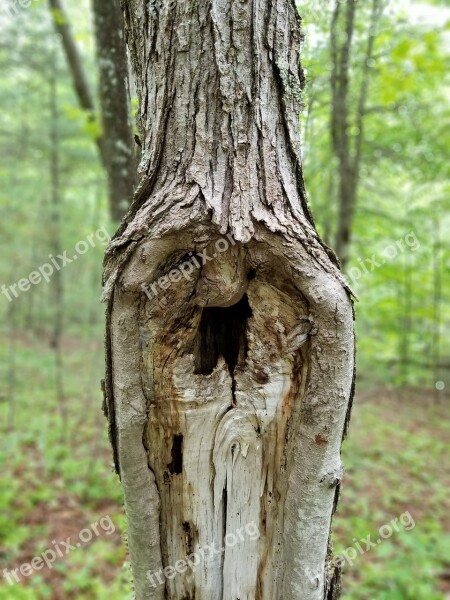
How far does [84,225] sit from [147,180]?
8663 millimetres

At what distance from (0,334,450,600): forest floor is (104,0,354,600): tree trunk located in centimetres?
A: 79

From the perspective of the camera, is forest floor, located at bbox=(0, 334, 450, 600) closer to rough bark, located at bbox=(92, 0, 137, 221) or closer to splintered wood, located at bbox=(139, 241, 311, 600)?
splintered wood, located at bbox=(139, 241, 311, 600)

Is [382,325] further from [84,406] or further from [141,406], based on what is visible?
[141,406]

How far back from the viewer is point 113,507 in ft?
16.5

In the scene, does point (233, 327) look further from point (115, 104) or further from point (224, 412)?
point (115, 104)

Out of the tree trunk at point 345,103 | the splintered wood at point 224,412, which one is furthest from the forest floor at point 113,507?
the tree trunk at point 345,103

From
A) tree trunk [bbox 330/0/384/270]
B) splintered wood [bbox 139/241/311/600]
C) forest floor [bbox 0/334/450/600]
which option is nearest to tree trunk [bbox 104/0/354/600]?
splintered wood [bbox 139/241/311/600]

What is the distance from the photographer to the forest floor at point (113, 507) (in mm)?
3723

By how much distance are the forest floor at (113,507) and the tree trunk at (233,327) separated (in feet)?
2.58

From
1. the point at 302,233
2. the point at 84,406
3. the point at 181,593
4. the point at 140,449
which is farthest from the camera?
the point at 84,406

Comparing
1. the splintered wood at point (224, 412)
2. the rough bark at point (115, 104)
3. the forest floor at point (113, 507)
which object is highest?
the rough bark at point (115, 104)

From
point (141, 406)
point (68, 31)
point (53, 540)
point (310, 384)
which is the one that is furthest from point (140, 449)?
point (68, 31)

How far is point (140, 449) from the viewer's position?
49.9 inches

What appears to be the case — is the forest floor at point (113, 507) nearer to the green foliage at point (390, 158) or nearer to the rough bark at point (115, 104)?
the green foliage at point (390, 158)
